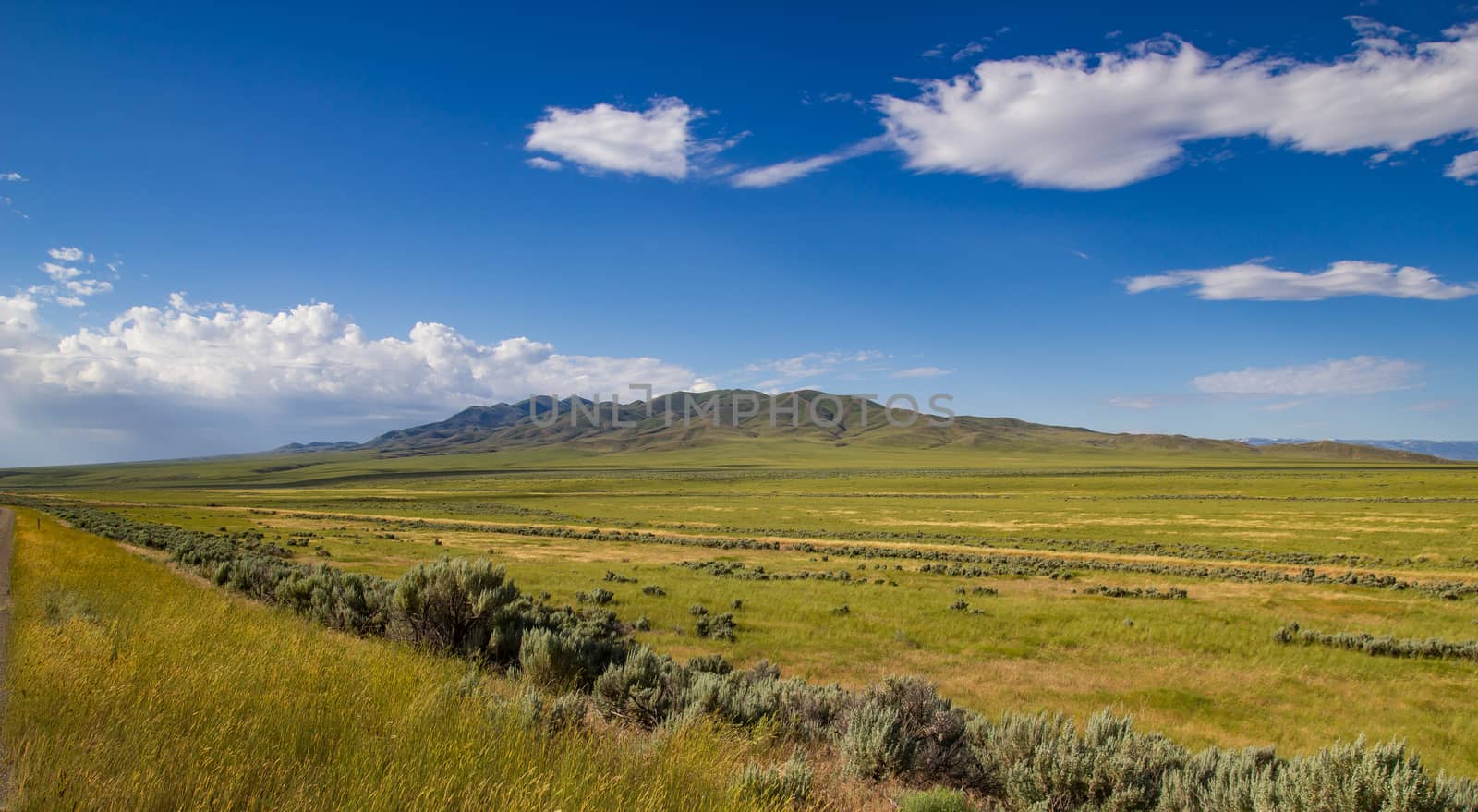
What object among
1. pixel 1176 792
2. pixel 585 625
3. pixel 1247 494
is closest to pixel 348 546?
pixel 585 625

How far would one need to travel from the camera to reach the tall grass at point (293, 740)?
390 centimetres

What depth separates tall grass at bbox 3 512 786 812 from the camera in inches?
153

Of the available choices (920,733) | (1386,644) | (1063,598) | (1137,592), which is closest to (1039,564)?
(1137,592)

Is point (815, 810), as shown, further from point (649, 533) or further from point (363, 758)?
point (649, 533)

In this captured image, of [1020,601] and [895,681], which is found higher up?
[895,681]

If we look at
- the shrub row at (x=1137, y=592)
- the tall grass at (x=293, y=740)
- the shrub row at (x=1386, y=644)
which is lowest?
the shrub row at (x=1137, y=592)

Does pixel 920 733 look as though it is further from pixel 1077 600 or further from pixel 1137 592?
pixel 1137 592

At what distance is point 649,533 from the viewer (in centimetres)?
4697

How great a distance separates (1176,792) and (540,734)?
5.38m

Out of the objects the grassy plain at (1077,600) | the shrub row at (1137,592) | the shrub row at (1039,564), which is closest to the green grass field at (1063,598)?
the grassy plain at (1077,600)

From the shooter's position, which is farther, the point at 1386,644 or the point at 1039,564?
the point at 1039,564

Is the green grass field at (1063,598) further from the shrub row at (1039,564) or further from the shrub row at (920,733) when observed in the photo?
the shrub row at (920,733)

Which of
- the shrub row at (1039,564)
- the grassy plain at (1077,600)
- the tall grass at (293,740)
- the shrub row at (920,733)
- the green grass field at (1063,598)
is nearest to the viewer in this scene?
the tall grass at (293,740)

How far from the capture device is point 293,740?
4.70 metres
